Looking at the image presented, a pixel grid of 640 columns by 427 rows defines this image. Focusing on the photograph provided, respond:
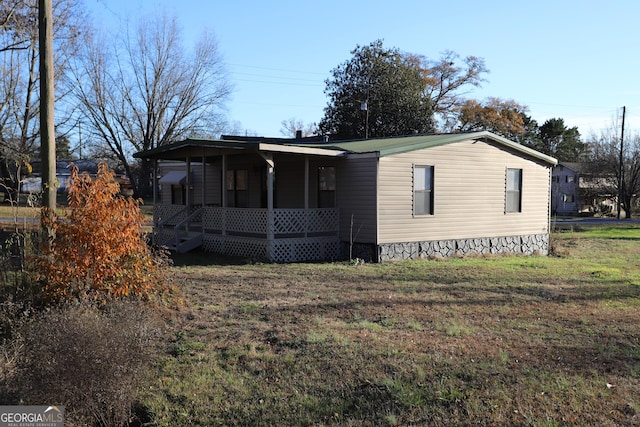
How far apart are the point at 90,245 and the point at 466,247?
11.1 m

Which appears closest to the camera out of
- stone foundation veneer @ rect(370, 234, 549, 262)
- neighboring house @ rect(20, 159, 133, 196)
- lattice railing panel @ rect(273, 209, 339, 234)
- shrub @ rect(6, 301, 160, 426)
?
shrub @ rect(6, 301, 160, 426)

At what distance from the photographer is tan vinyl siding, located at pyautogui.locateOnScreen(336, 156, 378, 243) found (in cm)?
1324

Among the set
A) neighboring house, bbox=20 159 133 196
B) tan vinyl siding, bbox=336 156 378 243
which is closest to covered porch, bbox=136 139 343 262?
tan vinyl siding, bbox=336 156 378 243

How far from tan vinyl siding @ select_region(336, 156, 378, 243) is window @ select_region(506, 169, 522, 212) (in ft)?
17.3

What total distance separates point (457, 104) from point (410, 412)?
42813 millimetres

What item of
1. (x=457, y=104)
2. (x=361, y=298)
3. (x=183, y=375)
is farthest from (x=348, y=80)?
(x=183, y=375)

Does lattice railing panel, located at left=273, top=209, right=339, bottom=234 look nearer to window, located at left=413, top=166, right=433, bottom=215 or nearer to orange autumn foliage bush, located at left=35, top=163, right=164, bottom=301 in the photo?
window, located at left=413, top=166, right=433, bottom=215

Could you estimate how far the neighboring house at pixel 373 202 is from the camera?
43.4ft

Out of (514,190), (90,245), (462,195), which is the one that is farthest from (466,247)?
(90,245)

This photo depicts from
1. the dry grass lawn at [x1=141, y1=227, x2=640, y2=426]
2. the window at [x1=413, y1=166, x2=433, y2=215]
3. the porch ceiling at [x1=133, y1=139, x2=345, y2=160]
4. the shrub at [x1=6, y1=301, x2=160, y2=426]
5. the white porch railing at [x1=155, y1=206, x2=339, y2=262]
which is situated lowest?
the dry grass lawn at [x1=141, y1=227, x2=640, y2=426]

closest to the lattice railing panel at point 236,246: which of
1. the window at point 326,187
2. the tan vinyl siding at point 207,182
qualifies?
the window at point 326,187

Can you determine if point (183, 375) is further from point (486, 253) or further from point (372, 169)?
point (486, 253)

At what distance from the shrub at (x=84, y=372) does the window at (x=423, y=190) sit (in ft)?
33.7

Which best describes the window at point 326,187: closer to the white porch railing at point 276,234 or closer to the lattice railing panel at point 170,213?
the white porch railing at point 276,234
